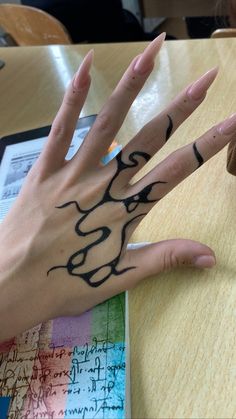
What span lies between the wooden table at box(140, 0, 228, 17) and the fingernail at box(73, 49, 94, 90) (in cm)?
120

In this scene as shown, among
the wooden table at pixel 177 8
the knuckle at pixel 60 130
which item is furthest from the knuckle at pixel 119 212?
the wooden table at pixel 177 8

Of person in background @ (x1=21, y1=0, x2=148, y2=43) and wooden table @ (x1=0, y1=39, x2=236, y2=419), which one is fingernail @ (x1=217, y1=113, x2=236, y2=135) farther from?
person in background @ (x1=21, y1=0, x2=148, y2=43)

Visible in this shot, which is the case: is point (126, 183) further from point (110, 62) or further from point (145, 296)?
point (110, 62)

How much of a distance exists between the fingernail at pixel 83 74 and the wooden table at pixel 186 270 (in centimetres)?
18

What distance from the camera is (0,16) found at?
111 cm

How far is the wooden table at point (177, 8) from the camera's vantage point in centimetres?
151

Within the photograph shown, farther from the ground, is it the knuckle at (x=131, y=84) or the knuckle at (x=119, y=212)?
the knuckle at (x=131, y=84)

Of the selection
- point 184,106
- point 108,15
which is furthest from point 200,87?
point 108,15

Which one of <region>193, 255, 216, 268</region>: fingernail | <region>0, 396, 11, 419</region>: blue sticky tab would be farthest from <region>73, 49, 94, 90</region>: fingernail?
<region>0, 396, 11, 419</region>: blue sticky tab

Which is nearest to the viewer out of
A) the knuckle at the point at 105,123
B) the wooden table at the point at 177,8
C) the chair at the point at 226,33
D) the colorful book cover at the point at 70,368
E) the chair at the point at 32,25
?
the colorful book cover at the point at 70,368

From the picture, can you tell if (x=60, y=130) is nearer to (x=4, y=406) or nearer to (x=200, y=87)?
(x=200, y=87)

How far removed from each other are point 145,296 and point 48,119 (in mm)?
440

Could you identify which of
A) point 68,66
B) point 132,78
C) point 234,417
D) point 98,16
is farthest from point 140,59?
point 98,16

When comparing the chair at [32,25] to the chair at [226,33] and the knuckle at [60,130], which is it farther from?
the knuckle at [60,130]
